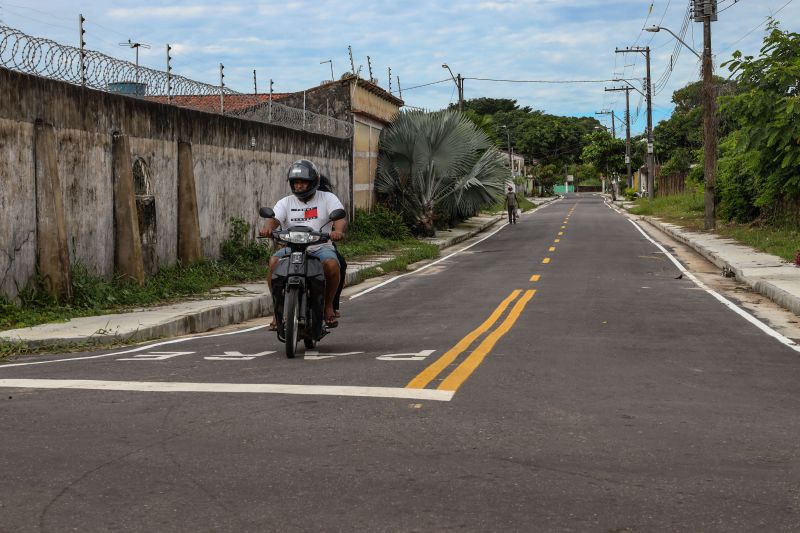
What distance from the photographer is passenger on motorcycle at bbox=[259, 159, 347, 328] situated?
33.0ft

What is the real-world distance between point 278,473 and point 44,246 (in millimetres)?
9417

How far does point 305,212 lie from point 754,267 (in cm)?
1333

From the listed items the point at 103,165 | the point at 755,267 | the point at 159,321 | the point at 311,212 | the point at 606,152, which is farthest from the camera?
the point at 606,152

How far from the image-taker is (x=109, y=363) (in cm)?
952

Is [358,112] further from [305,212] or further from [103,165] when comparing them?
[305,212]

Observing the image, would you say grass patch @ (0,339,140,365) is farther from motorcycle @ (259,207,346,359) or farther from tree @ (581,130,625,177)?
tree @ (581,130,625,177)

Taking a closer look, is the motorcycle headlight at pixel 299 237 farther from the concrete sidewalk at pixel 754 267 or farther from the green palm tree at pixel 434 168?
the green palm tree at pixel 434 168

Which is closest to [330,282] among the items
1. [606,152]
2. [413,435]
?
[413,435]

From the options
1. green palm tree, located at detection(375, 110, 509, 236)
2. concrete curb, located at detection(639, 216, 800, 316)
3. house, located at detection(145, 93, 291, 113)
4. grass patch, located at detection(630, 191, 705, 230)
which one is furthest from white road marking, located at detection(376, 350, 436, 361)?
grass patch, located at detection(630, 191, 705, 230)

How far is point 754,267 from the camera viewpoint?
68.3 feet

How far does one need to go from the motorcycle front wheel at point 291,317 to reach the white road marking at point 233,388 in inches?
62.8

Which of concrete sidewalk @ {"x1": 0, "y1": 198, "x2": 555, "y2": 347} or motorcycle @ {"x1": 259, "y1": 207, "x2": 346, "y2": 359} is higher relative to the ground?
motorcycle @ {"x1": 259, "y1": 207, "x2": 346, "y2": 359}

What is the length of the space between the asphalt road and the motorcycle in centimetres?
29

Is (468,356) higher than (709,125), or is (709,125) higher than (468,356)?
(709,125)
